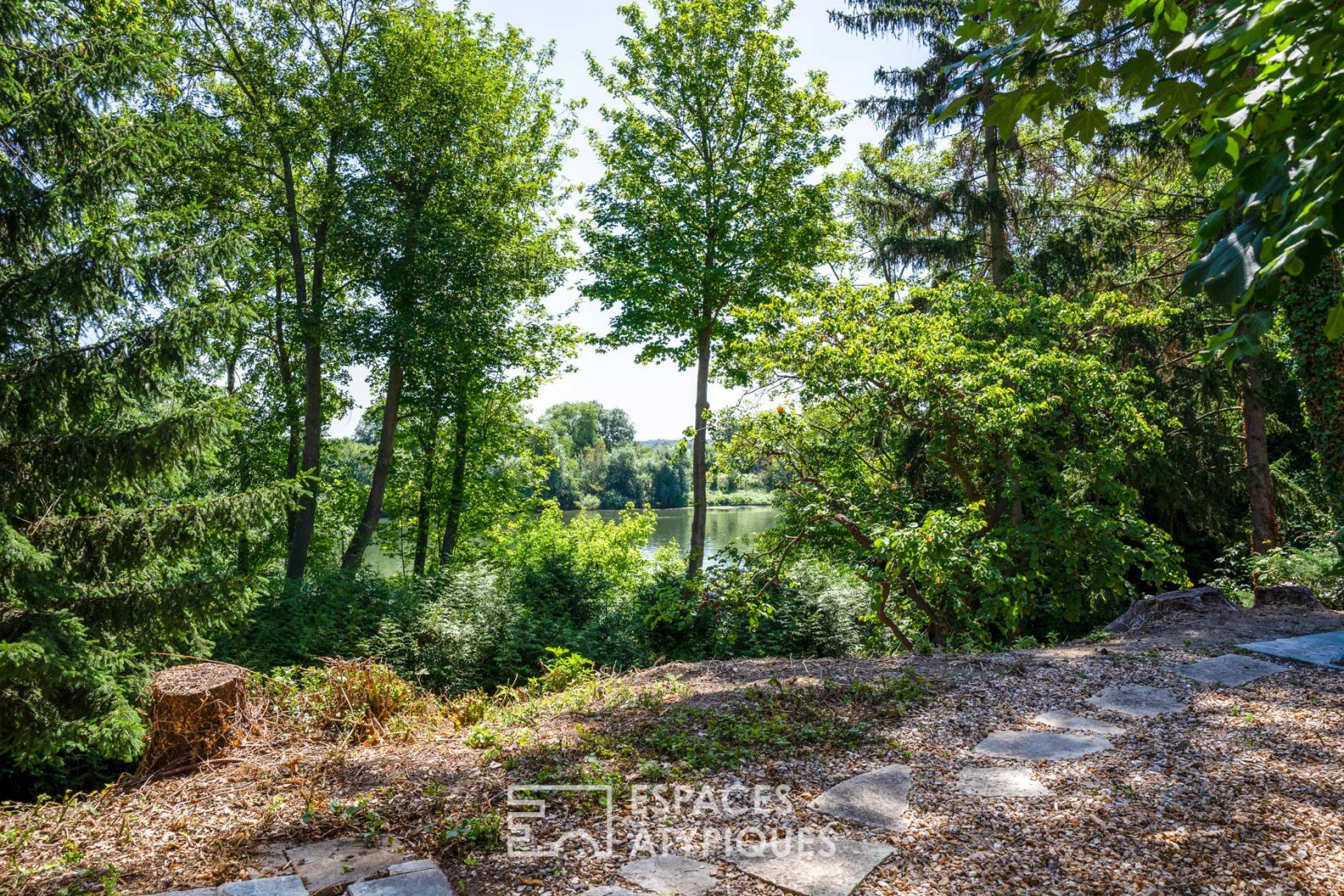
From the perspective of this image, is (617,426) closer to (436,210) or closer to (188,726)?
(436,210)

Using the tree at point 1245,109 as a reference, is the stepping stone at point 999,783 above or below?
below

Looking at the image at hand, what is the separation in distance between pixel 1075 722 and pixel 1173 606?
11.6 feet

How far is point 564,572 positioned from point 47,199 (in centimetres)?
755

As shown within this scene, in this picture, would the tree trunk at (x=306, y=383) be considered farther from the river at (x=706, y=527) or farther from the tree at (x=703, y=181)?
Result: the river at (x=706, y=527)

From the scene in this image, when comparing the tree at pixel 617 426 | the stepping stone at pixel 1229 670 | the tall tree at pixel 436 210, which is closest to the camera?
the stepping stone at pixel 1229 670

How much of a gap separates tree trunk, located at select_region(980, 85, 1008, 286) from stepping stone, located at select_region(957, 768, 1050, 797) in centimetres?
924

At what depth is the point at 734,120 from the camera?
1147cm

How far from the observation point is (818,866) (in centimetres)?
256

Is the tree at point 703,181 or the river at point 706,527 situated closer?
the tree at point 703,181

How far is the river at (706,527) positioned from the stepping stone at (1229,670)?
19888 millimetres

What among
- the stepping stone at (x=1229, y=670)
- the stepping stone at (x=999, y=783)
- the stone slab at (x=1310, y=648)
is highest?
the stone slab at (x=1310, y=648)

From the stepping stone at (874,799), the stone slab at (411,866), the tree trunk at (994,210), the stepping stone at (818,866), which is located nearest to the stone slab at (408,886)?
the stone slab at (411,866)

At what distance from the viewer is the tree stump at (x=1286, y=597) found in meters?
6.79

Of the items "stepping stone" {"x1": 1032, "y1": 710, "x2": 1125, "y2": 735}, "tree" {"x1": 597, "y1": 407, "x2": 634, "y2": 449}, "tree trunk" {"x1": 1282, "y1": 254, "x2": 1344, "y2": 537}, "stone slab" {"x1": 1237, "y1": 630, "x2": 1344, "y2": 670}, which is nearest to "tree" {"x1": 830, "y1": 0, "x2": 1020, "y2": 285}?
"tree trunk" {"x1": 1282, "y1": 254, "x2": 1344, "y2": 537}
